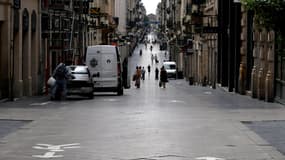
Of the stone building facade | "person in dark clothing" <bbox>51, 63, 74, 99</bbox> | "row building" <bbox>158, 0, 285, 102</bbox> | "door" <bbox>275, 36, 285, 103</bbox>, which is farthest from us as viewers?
"person in dark clothing" <bbox>51, 63, 74, 99</bbox>

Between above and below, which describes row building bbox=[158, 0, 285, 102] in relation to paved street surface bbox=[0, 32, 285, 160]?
above

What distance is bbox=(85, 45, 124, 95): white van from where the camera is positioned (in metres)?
35.1

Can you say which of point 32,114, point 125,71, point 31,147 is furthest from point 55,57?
point 31,147

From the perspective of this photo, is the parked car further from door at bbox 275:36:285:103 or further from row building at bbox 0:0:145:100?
door at bbox 275:36:285:103

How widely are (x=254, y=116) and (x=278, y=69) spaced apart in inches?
306

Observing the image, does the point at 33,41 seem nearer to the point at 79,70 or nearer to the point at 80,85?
the point at 79,70

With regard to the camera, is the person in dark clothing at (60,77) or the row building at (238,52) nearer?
the row building at (238,52)

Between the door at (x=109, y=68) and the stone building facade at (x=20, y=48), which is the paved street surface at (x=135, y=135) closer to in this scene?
the stone building facade at (x=20, y=48)

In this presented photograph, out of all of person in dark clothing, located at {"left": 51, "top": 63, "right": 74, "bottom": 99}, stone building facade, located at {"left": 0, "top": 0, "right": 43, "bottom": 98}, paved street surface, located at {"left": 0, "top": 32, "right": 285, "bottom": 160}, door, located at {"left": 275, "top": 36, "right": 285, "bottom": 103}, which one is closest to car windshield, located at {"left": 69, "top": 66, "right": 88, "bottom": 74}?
person in dark clothing, located at {"left": 51, "top": 63, "right": 74, "bottom": 99}

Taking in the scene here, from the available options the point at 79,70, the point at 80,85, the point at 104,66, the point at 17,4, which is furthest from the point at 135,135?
the point at 104,66

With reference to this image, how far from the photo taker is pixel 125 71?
47.6 metres

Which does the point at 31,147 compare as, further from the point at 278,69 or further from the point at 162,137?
the point at 278,69

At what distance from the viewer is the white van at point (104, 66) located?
35062mm

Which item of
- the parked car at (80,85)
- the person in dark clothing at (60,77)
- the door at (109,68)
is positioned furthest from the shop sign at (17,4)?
the door at (109,68)
